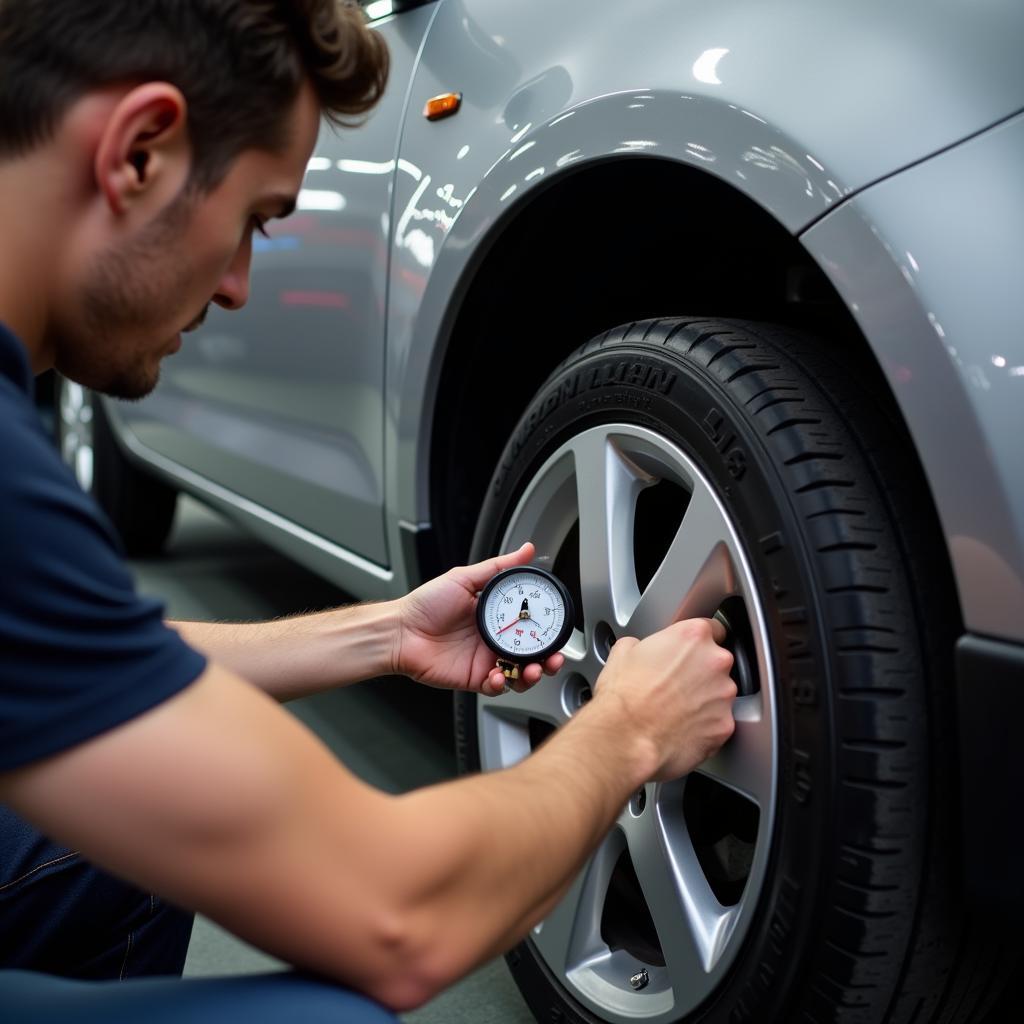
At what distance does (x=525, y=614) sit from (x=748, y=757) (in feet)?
1.00

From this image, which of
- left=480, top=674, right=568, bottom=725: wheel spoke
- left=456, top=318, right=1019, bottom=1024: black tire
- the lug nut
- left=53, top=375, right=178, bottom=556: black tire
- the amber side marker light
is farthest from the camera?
left=53, top=375, right=178, bottom=556: black tire

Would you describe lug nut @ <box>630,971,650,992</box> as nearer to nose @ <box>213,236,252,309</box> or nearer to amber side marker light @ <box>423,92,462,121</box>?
nose @ <box>213,236,252,309</box>

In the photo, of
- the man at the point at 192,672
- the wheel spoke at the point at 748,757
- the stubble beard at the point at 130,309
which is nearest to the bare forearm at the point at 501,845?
the man at the point at 192,672

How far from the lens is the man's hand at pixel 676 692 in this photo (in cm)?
100

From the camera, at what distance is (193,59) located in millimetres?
836

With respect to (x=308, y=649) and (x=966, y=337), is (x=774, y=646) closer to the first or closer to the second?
(x=966, y=337)

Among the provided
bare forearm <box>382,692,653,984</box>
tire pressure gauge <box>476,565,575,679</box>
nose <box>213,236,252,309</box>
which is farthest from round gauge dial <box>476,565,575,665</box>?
nose <box>213,236,252,309</box>

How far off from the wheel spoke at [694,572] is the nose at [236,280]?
444 mm

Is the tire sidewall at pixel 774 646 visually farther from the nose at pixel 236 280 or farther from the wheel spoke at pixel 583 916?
the nose at pixel 236 280

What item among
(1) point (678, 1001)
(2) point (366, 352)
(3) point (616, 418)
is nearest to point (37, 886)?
(1) point (678, 1001)

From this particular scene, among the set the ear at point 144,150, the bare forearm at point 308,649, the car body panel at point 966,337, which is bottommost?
the bare forearm at point 308,649

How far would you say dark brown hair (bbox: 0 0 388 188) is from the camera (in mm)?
799

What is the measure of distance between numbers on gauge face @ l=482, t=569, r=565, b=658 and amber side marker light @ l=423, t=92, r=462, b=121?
23.7 inches

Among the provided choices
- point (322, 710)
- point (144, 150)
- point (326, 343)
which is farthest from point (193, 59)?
point (322, 710)
